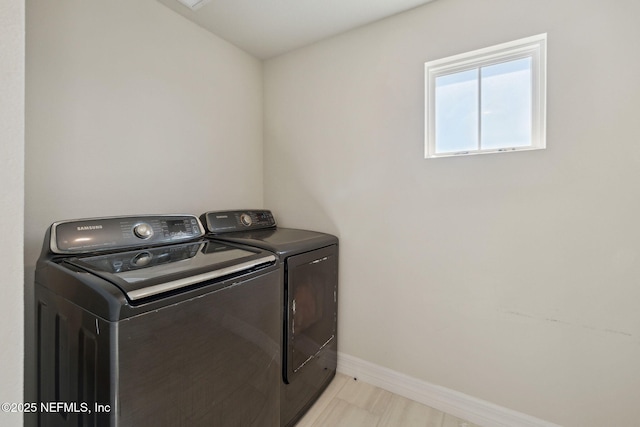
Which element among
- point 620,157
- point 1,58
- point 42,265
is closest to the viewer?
point 1,58

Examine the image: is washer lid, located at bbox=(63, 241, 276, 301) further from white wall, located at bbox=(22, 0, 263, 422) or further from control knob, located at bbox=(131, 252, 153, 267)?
white wall, located at bbox=(22, 0, 263, 422)

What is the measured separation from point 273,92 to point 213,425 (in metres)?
2.20

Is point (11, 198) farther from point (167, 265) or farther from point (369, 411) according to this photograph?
point (369, 411)

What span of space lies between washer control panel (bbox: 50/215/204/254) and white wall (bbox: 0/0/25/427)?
48 cm

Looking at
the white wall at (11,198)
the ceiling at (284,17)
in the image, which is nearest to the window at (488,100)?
the ceiling at (284,17)

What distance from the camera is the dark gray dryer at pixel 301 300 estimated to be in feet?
4.42

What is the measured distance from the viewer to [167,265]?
93 centimetres

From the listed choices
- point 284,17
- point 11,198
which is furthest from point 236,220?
point 284,17

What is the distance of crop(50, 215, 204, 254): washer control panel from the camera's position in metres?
Answer: 1.02

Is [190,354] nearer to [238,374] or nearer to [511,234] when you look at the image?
[238,374]

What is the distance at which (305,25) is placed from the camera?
174 cm

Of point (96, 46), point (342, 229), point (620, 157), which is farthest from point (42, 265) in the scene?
point (620, 157)

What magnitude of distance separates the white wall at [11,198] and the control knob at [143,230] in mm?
589

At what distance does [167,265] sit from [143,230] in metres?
0.43
